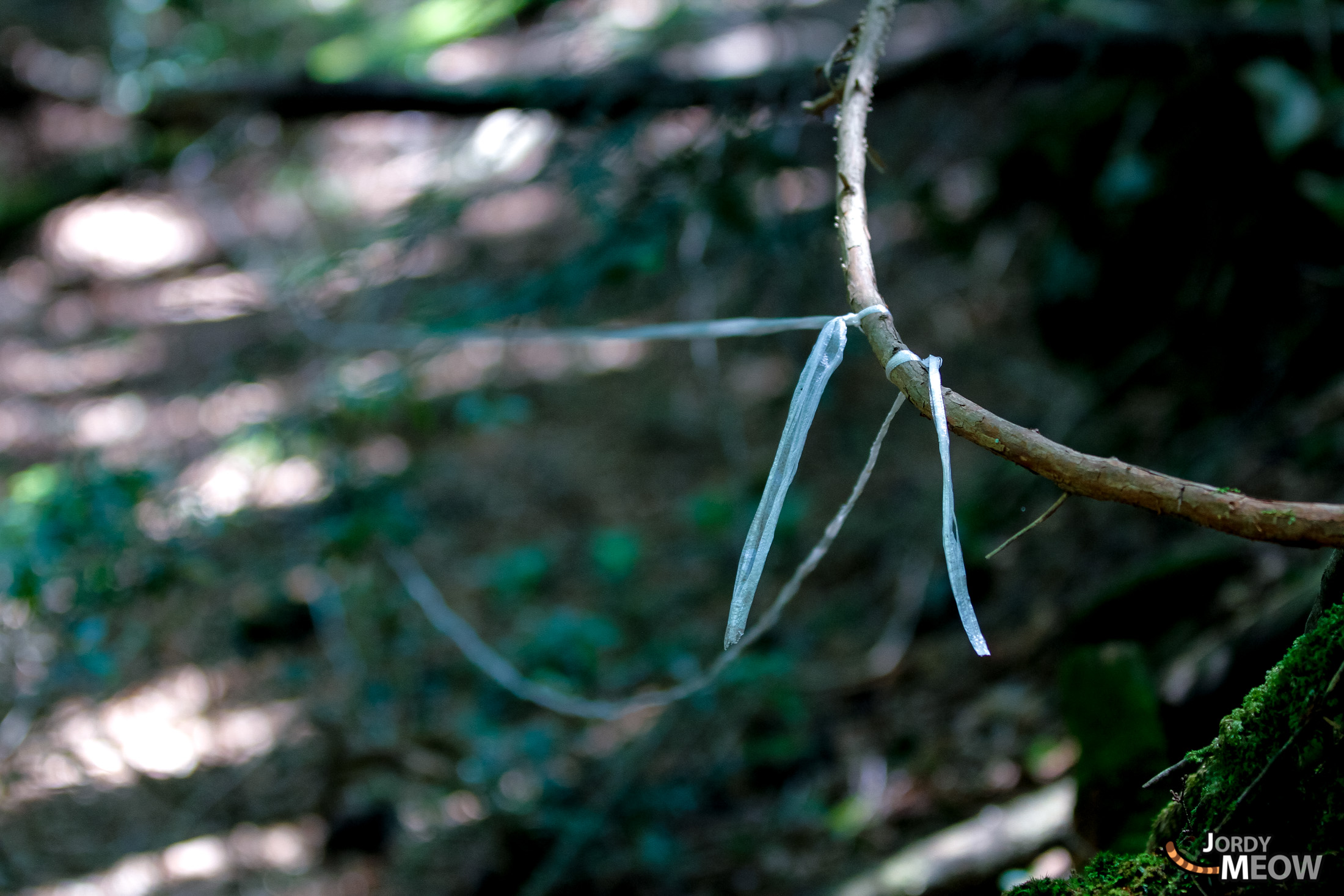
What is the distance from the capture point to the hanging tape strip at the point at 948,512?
2.65 ft

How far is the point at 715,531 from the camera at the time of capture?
12.0ft

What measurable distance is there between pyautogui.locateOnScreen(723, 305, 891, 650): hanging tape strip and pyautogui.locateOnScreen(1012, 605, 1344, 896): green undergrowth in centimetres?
46

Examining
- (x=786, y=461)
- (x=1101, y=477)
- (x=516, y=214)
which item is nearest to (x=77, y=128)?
(x=516, y=214)

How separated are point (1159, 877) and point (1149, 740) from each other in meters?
0.65

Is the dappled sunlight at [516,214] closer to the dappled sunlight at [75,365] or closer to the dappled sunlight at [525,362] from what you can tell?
the dappled sunlight at [525,362]

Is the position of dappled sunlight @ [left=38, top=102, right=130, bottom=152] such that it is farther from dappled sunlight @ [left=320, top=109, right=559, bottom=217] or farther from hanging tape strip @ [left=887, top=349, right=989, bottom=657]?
hanging tape strip @ [left=887, top=349, right=989, bottom=657]

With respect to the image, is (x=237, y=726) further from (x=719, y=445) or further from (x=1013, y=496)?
(x=1013, y=496)

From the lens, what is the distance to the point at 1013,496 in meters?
3.03

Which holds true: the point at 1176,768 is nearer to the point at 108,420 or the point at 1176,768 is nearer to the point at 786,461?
the point at 786,461

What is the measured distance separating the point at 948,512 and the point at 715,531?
281 centimetres

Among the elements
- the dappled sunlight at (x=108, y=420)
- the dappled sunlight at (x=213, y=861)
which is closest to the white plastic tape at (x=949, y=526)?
the dappled sunlight at (x=213, y=861)

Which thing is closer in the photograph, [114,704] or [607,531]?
[114,704]

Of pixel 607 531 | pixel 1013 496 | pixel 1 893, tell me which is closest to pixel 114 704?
pixel 1 893

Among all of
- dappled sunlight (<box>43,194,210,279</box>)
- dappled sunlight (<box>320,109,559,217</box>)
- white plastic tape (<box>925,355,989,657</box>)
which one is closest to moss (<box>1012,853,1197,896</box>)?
white plastic tape (<box>925,355,989,657</box>)
